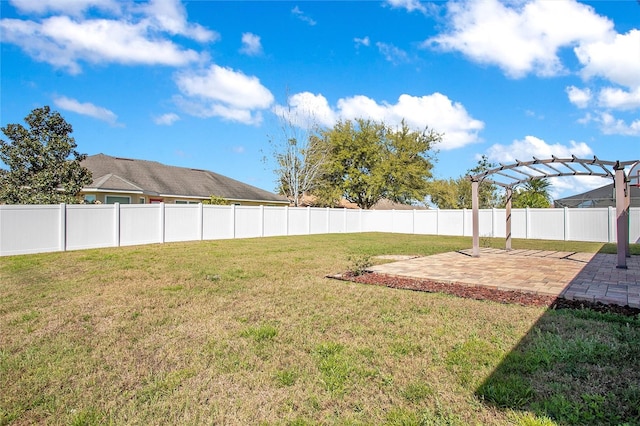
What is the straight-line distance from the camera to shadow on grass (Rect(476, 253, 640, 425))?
2.08 meters

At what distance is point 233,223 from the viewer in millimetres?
16031

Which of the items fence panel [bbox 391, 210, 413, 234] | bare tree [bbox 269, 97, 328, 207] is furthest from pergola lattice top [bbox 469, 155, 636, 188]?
bare tree [bbox 269, 97, 328, 207]

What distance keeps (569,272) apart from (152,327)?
723 cm

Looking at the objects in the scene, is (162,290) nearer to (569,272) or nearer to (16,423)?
(16,423)

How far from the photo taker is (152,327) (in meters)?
3.73

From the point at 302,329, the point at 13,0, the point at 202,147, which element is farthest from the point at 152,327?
the point at 202,147

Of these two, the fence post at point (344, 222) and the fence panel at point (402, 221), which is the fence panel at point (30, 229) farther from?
the fence panel at point (402, 221)

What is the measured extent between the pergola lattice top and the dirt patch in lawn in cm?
463

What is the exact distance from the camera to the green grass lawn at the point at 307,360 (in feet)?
7.02

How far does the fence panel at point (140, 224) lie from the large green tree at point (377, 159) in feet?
54.6

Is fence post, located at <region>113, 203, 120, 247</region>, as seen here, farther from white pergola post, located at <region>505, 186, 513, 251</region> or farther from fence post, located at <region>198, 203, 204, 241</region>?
→ white pergola post, located at <region>505, 186, 513, 251</region>

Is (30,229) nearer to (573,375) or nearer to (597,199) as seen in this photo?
(573,375)

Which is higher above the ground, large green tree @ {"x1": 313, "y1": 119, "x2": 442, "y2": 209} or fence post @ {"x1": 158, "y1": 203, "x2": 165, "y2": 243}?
large green tree @ {"x1": 313, "y1": 119, "x2": 442, "y2": 209}

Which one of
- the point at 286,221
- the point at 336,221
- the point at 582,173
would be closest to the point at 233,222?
the point at 286,221
